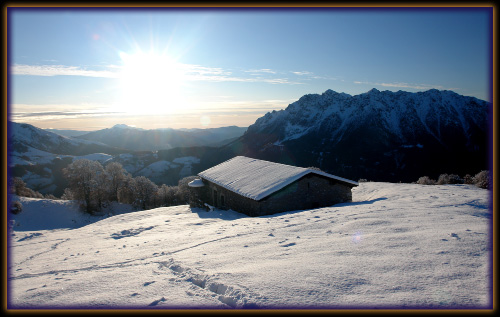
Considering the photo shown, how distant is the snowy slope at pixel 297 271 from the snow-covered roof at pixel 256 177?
7393 millimetres

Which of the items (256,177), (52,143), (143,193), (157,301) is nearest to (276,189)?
(256,177)

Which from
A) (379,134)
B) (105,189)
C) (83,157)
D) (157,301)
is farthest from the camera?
(379,134)

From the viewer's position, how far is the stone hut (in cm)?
1634

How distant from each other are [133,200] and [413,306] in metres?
43.7

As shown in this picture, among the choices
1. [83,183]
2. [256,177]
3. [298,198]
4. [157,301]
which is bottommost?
[83,183]

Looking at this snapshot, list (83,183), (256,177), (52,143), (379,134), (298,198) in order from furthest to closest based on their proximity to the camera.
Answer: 1. (52,143)
2. (379,134)
3. (83,183)
4. (256,177)
5. (298,198)

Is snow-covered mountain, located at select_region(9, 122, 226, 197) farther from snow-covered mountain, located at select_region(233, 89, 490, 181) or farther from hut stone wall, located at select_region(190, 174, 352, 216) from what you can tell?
hut stone wall, located at select_region(190, 174, 352, 216)

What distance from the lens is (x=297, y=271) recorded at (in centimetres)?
498

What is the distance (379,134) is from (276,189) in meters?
153

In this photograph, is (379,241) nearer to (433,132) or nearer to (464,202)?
(464,202)

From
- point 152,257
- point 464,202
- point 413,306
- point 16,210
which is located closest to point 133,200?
point 16,210

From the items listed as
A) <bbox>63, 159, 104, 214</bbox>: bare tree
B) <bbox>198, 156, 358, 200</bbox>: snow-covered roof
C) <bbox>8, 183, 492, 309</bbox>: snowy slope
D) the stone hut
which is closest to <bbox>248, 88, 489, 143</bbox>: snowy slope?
<bbox>63, 159, 104, 214</bbox>: bare tree

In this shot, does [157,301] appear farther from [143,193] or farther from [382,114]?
[382,114]

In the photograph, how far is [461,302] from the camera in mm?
3719
